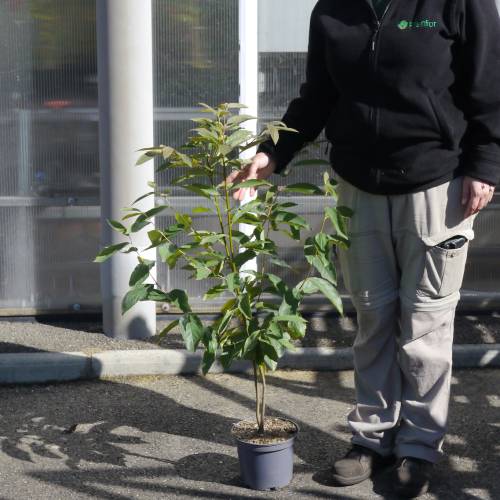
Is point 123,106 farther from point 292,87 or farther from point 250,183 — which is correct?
point 250,183

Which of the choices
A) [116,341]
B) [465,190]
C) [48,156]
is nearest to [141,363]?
[116,341]

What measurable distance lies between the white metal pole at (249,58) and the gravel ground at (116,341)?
619 millimetres

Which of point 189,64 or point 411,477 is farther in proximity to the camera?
point 189,64

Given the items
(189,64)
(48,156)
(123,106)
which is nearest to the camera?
(123,106)

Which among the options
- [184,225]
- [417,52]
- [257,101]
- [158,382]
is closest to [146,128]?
[257,101]

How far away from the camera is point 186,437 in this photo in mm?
4605

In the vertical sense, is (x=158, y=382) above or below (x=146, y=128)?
below

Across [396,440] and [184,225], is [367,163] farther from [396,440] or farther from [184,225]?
[396,440]

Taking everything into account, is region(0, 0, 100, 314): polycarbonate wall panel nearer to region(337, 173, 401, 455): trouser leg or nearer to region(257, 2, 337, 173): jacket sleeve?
region(257, 2, 337, 173): jacket sleeve

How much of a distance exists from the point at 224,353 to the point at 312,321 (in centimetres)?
238

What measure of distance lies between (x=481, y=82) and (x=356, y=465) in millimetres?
1604

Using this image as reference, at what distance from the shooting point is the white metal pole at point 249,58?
6.12 metres

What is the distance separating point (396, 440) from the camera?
159 inches

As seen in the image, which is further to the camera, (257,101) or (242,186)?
(257,101)
